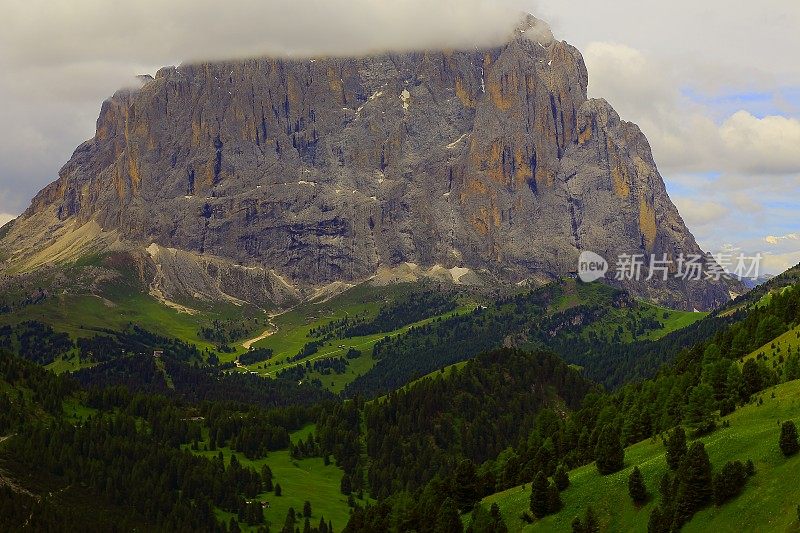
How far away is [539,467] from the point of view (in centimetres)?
14050

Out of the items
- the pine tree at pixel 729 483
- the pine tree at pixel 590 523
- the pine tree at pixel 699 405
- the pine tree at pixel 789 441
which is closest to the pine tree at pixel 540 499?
the pine tree at pixel 590 523

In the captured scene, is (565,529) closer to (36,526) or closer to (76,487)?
(36,526)

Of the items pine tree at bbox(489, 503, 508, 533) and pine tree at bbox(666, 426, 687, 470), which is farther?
pine tree at bbox(489, 503, 508, 533)

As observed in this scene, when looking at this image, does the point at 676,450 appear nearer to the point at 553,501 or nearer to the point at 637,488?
the point at 637,488

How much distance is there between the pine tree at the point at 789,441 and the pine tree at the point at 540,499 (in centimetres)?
3025

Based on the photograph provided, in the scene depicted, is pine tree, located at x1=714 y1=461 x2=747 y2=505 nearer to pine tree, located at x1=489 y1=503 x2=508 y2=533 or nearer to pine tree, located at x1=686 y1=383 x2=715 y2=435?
pine tree, located at x1=686 y1=383 x2=715 y2=435

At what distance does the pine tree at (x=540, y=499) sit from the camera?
113750 mm

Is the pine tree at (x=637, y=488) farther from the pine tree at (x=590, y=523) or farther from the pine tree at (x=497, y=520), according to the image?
the pine tree at (x=497, y=520)

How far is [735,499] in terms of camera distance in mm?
92875

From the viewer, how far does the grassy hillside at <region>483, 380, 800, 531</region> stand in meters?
88.2

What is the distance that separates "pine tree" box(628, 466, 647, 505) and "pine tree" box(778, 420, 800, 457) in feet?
52.6

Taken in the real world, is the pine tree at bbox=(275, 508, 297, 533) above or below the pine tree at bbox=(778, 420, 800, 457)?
below

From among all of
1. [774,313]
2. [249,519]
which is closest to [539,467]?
[774,313]

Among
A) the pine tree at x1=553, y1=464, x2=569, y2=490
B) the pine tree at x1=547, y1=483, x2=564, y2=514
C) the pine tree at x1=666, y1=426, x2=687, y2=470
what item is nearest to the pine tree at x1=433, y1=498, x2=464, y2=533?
the pine tree at x1=547, y1=483, x2=564, y2=514
